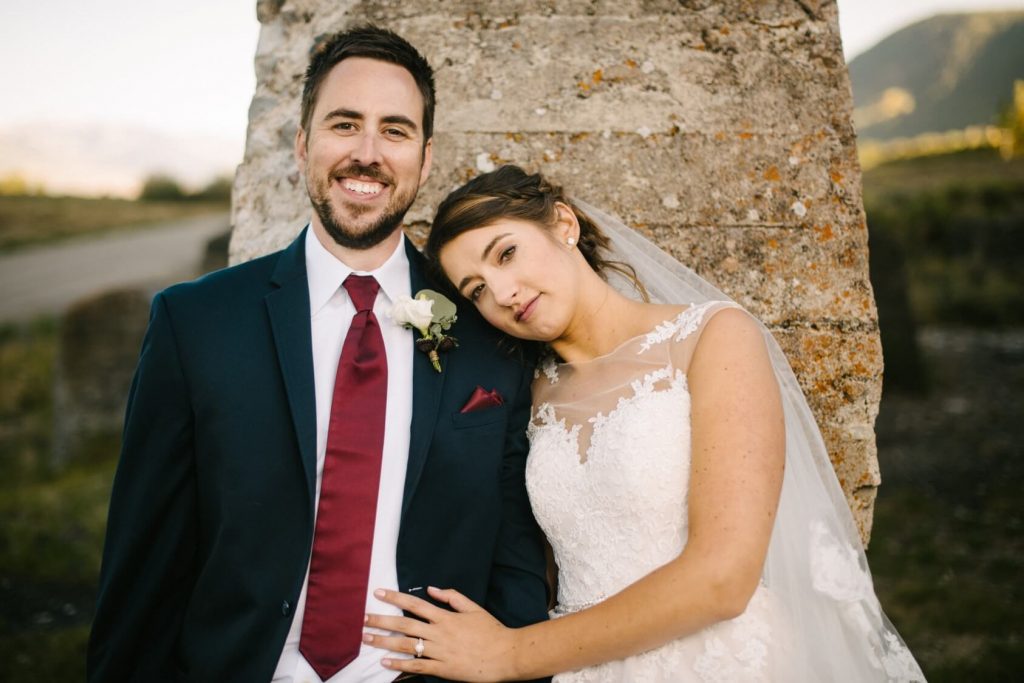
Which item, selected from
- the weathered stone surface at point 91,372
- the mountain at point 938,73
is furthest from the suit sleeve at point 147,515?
the mountain at point 938,73

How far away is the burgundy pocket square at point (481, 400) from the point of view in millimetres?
2158

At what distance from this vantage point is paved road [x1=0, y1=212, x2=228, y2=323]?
17.8 m

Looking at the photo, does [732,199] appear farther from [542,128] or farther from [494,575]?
[494,575]

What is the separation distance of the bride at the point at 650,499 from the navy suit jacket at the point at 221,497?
0.28 metres

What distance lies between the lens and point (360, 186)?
220cm

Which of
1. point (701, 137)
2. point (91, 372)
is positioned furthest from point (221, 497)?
point (91, 372)

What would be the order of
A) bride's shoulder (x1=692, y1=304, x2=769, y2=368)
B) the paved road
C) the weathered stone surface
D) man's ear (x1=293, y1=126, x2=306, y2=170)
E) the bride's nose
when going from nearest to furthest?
bride's shoulder (x1=692, y1=304, x2=769, y2=368) → the bride's nose → man's ear (x1=293, y1=126, x2=306, y2=170) → the weathered stone surface → the paved road

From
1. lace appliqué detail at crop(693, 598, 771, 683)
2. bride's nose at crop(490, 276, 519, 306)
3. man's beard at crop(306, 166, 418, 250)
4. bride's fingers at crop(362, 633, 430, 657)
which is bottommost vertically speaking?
lace appliqué detail at crop(693, 598, 771, 683)

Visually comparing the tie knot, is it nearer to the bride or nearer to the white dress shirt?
the white dress shirt

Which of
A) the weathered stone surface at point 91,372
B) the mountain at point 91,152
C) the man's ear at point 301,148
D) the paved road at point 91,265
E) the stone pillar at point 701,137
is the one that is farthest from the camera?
the mountain at point 91,152

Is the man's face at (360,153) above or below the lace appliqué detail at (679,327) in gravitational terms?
above

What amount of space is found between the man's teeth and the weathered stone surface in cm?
779

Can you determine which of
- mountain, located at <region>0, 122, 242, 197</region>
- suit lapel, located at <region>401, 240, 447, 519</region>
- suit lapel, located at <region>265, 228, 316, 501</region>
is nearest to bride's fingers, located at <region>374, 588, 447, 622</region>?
suit lapel, located at <region>401, 240, 447, 519</region>

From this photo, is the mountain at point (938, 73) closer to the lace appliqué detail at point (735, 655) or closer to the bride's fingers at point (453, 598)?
the lace appliqué detail at point (735, 655)
